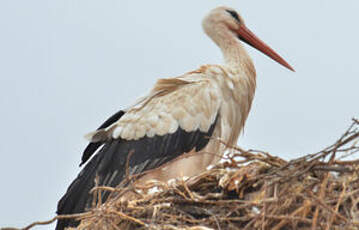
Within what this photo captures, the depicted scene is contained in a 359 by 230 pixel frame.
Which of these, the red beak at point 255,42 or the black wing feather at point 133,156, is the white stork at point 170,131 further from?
the red beak at point 255,42

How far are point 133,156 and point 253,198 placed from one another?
1.82 metres

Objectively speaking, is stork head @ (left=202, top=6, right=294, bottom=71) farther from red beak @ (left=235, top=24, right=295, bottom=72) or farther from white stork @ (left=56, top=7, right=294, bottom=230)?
white stork @ (left=56, top=7, right=294, bottom=230)

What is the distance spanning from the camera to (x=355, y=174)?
355cm

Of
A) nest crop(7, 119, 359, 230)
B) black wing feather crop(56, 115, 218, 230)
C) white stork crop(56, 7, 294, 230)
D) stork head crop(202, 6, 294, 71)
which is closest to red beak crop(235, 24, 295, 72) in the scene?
stork head crop(202, 6, 294, 71)

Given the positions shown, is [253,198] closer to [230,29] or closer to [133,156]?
[133,156]

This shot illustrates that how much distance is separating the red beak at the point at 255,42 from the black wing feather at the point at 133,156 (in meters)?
1.34

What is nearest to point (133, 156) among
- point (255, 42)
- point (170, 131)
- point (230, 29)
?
point (170, 131)

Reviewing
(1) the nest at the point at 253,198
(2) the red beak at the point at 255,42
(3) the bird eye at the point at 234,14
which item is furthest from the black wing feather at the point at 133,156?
(3) the bird eye at the point at 234,14

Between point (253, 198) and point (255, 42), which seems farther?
point (255, 42)

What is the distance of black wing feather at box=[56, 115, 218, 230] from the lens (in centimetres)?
539

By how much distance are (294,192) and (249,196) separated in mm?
426

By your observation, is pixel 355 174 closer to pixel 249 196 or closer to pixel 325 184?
pixel 325 184

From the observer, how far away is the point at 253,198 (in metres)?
3.88

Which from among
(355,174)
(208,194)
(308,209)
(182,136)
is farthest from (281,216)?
(182,136)
